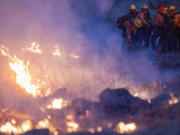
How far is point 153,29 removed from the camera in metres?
9.68

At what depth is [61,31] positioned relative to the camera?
413 inches

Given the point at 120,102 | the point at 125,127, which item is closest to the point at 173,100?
the point at 120,102

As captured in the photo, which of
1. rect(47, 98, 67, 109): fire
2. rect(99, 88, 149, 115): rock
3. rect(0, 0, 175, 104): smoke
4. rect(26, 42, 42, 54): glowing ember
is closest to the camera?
rect(99, 88, 149, 115): rock

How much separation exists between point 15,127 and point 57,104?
38.8 inches

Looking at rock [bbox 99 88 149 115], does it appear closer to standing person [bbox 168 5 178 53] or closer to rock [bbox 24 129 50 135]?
rock [bbox 24 129 50 135]

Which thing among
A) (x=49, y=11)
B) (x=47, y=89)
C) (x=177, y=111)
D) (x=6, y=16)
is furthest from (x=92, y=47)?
(x=177, y=111)

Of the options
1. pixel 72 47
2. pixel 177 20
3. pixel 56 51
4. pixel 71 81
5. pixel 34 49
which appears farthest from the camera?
pixel 72 47

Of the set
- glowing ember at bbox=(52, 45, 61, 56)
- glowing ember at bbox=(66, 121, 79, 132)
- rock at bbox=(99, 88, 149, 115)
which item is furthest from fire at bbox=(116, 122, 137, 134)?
glowing ember at bbox=(52, 45, 61, 56)

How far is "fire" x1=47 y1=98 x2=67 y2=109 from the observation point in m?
5.40

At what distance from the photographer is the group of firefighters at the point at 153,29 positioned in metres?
8.98

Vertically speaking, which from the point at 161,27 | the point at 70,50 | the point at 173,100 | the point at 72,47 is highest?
the point at 72,47

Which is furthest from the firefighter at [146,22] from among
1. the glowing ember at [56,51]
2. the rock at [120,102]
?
the rock at [120,102]

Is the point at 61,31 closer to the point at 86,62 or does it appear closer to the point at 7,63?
the point at 86,62

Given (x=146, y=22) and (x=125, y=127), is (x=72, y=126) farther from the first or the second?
(x=146, y=22)
